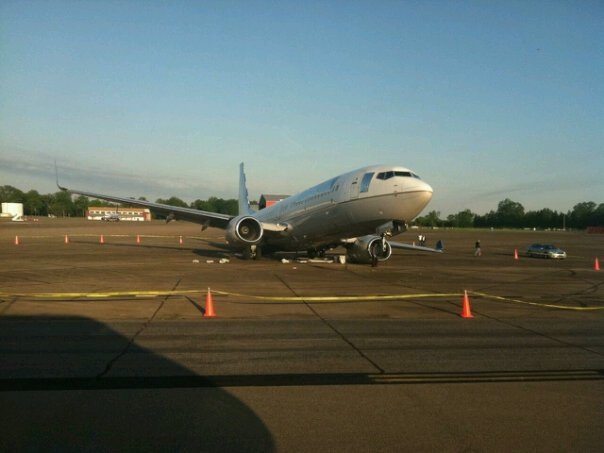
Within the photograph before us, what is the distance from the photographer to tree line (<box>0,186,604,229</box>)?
13450 cm

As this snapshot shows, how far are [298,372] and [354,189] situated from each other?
18009 millimetres

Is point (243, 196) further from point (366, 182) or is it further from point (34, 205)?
point (34, 205)

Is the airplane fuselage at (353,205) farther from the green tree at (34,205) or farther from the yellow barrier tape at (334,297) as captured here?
the green tree at (34,205)

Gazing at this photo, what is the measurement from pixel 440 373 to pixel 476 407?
1.51m

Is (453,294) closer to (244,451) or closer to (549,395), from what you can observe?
(549,395)

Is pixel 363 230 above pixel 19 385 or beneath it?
above

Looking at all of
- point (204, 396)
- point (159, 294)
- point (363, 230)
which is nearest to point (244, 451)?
point (204, 396)

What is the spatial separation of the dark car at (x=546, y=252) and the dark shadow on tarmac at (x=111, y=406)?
119 ft

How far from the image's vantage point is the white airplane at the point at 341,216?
2352 centimetres

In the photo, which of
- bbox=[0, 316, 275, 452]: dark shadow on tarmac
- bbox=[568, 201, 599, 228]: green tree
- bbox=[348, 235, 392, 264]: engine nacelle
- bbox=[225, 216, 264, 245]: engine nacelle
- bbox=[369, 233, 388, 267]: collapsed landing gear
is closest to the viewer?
bbox=[0, 316, 275, 452]: dark shadow on tarmac

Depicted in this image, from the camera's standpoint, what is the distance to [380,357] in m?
8.63

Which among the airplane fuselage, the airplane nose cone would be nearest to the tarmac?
the airplane nose cone

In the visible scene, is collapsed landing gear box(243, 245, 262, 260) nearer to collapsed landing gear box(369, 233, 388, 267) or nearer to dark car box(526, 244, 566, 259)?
collapsed landing gear box(369, 233, 388, 267)

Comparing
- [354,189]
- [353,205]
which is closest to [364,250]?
[353,205]
